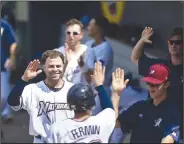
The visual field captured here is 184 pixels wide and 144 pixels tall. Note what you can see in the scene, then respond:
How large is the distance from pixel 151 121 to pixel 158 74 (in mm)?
349

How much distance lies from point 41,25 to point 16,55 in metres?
0.51

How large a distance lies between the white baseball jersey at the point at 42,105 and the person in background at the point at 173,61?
67 cm

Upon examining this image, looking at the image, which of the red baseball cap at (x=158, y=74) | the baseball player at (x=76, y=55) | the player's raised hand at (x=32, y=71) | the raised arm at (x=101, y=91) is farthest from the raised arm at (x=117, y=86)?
the baseball player at (x=76, y=55)

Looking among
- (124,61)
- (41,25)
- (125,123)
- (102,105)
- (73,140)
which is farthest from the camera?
(41,25)

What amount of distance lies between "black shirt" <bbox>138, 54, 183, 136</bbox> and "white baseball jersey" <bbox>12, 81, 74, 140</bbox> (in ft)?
2.21

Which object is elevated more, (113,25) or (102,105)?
(113,25)

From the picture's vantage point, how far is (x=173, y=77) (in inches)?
164

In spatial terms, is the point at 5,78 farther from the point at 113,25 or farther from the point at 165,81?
the point at 165,81

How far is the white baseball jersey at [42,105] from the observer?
3900mm

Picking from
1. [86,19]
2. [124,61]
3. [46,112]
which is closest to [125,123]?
[46,112]

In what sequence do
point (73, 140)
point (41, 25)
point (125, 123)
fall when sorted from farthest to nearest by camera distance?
1. point (41, 25)
2. point (125, 123)
3. point (73, 140)

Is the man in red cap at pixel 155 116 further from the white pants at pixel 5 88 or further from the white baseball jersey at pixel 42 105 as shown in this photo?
the white pants at pixel 5 88

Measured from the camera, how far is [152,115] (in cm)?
405

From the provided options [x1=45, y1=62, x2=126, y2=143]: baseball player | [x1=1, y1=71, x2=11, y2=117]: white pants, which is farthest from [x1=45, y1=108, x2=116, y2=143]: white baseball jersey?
[x1=1, y1=71, x2=11, y2=117]: white pants
